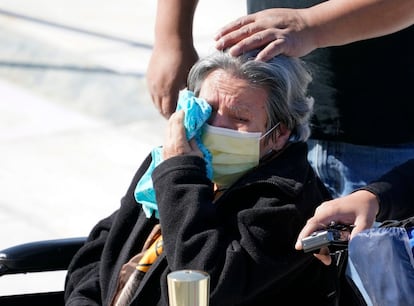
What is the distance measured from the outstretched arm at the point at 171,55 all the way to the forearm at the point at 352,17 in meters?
0.48

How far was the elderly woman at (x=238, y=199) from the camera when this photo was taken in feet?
7.42

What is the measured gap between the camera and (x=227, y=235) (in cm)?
232

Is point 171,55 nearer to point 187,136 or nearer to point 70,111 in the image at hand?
point 187,136

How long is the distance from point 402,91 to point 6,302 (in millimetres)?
1208

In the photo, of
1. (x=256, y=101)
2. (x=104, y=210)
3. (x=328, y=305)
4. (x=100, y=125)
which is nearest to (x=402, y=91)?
(x=256, y=101)

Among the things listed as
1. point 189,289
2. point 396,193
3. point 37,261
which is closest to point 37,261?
point 37,261

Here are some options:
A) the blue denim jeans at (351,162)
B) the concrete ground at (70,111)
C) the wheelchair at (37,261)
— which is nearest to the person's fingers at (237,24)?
the blue denim jeans at (351,162)

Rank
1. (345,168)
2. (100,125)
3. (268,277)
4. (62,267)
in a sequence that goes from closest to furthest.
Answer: (268,277) < (345,168) < (62,267) < (100,125)

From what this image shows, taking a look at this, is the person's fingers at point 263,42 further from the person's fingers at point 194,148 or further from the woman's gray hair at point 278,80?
the person's fingers at point 194,148

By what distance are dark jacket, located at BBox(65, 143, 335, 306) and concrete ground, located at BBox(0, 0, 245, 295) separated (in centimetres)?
225

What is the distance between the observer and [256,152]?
2.42 metres

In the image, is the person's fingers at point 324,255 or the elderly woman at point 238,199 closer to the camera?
the person's fingers at point 324,255

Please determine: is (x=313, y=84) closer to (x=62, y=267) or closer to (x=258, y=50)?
(x=258, y=50)

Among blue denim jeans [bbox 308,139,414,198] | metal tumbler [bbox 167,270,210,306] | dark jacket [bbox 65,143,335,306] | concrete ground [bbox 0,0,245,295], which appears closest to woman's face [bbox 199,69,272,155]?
dark jacket [bbox 65,143,335,306]
